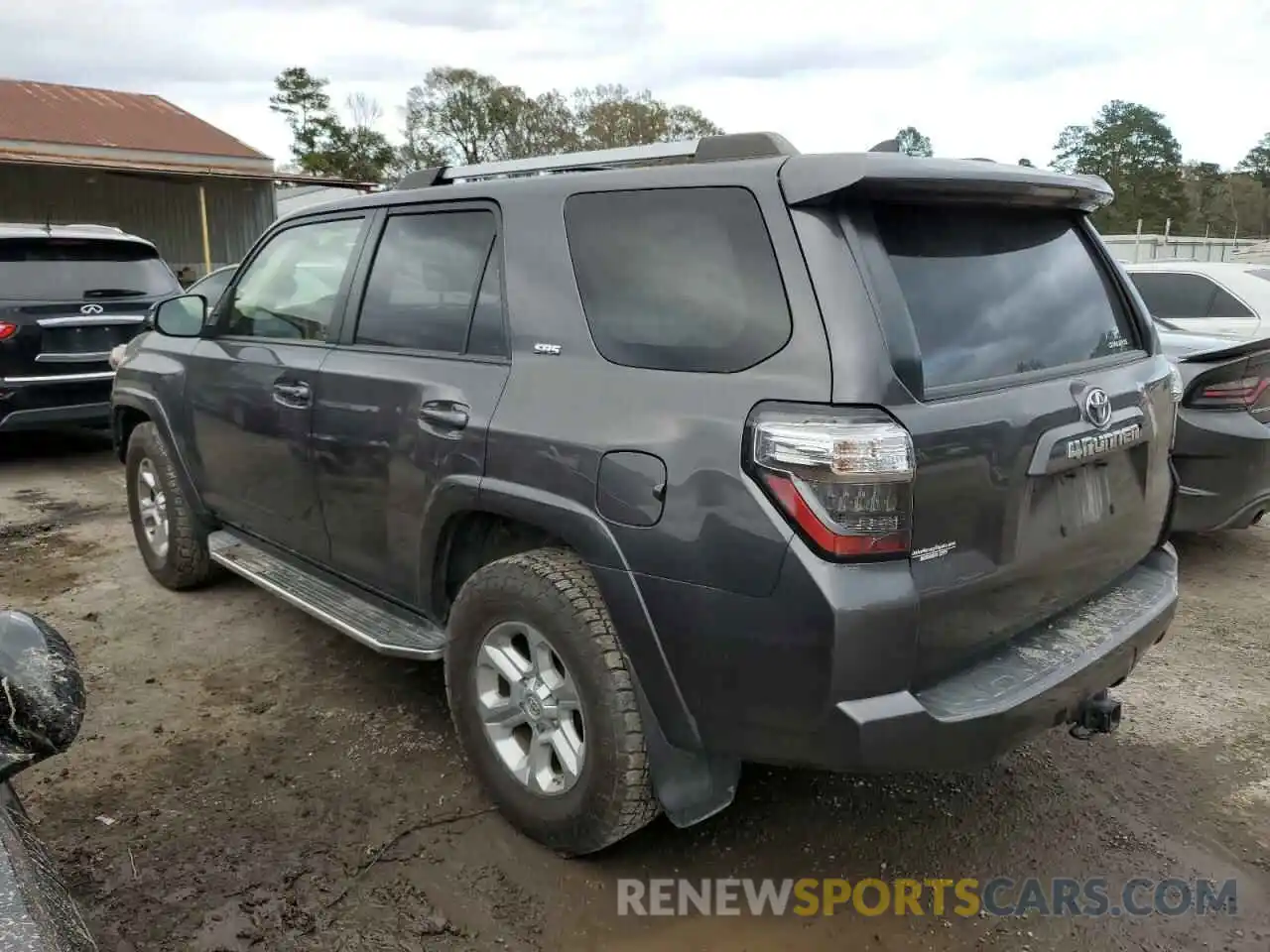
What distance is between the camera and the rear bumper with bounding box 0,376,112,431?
24.0ft

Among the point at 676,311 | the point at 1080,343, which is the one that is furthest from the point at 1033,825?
the point at 676,311

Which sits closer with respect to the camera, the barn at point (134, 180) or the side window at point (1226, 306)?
the side window at point (1226, 306)

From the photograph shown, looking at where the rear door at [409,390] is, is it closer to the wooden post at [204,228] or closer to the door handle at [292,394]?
the door handle at [292,394]

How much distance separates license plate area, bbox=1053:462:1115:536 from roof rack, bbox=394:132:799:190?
1.10 m

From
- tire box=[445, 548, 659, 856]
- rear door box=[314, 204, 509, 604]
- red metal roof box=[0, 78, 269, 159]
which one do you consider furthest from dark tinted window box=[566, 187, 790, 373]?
red metal roof box=[0, 78, 269, 159]

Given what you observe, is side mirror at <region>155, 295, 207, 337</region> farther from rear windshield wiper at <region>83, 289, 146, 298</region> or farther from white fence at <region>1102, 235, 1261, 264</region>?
white fence at <region>1102, 235, 1261, 264</region>

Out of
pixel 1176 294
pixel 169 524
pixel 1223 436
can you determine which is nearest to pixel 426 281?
pixel 169 524

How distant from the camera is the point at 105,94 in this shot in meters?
30.1

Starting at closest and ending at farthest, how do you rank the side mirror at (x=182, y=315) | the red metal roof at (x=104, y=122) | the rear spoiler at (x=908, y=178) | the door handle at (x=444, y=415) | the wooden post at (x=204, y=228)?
the rear spoiler at (x=908, y=178) < the door handle at (x=444, y=415) < the side mirror at (x=182, y=315) < the wooden post at (x=204, y=228) < the red metal roof at (x=104, y=122)

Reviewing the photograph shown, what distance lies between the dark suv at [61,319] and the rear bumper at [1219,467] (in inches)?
297

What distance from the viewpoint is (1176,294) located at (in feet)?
22.6

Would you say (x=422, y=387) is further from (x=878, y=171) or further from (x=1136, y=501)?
(x=1136, y=501)

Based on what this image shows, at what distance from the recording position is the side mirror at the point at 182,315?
4.48 m

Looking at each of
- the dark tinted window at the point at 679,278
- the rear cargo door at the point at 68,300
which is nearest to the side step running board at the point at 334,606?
the dark tinted window at the point at 679,278
